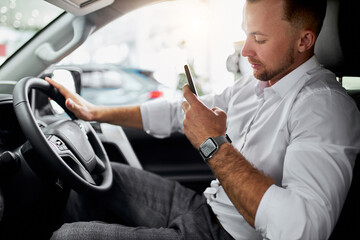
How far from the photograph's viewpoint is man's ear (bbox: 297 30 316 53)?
1.08 meters

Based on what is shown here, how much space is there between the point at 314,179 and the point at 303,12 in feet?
1.69

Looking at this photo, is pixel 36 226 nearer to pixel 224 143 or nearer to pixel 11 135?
pixel 11 135

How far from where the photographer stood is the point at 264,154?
107 cm

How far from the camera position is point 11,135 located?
47.6 inches

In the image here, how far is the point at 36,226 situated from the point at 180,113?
75cm

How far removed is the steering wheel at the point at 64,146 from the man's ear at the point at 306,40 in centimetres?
80

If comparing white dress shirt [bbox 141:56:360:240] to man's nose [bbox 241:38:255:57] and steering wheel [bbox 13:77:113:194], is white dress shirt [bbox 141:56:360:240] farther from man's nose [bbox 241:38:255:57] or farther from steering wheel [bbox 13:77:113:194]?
steering wheel [bbox 13:77:113:194]

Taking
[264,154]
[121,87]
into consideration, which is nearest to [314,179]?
[264,154]

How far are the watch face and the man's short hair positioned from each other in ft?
1.44

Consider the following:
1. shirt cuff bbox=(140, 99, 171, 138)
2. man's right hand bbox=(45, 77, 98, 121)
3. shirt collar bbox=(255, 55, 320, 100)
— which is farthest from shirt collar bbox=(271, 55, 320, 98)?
man's right hand bbox=(45, 77, 98, 121)

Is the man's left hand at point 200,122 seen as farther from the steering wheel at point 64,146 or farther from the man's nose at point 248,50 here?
the steering wheel at point 64,146

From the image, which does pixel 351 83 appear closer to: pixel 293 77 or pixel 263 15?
pixel 293 77

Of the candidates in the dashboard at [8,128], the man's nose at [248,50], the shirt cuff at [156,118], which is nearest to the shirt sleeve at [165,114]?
the shirt cuff at [156,118]

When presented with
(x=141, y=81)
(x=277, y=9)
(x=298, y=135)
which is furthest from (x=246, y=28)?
(x=141, y=81)
